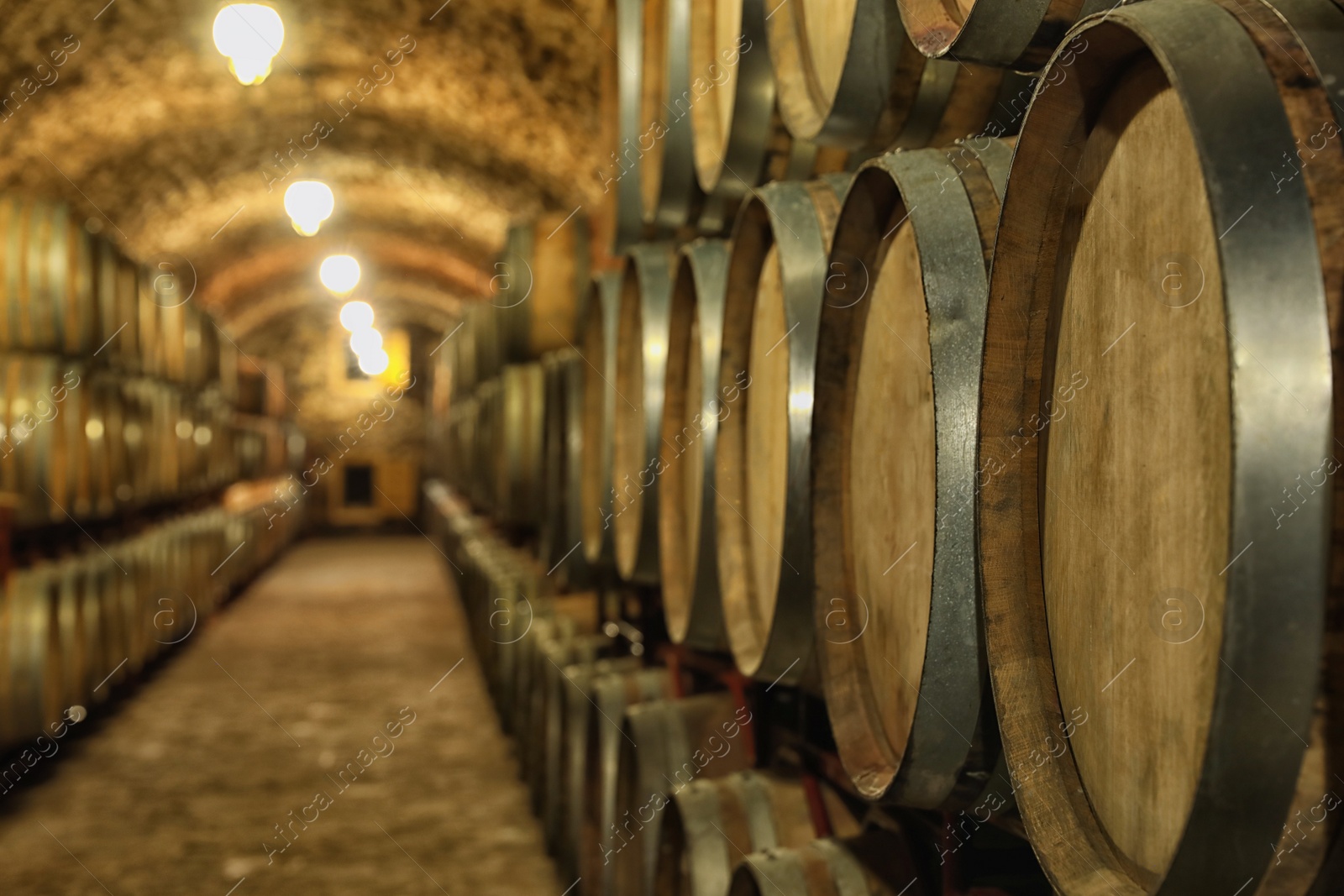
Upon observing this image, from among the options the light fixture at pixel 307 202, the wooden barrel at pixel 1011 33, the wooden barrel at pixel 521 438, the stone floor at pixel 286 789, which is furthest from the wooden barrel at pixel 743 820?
the light fixture at pixel 307 202

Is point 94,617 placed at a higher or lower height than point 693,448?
higher

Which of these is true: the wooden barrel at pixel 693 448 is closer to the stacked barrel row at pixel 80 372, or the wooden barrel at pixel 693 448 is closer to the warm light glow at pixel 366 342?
the stacked barrel row at pixel 80 372

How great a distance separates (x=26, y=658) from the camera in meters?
4.39

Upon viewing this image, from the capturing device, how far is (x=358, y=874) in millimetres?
3691

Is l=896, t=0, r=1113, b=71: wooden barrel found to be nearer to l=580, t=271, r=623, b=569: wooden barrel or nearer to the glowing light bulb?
l=580, t=271, r=623, b=569: wooden barrel

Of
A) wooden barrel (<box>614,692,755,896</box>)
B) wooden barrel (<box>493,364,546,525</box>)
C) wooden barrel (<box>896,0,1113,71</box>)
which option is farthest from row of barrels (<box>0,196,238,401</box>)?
wooden barrel (<box>896,0,1113,71</box>)

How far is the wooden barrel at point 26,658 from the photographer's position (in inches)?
171

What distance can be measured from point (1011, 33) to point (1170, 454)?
48 cm

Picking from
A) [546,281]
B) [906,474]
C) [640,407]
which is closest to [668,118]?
[640,407]

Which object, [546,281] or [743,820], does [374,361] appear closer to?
[546,281]

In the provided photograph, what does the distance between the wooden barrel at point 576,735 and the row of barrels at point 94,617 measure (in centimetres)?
257

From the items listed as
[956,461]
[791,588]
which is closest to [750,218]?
[791,588]

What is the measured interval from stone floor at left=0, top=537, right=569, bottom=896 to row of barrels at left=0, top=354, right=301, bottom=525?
1204mm

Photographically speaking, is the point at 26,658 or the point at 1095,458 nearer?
the point at 1095,458
